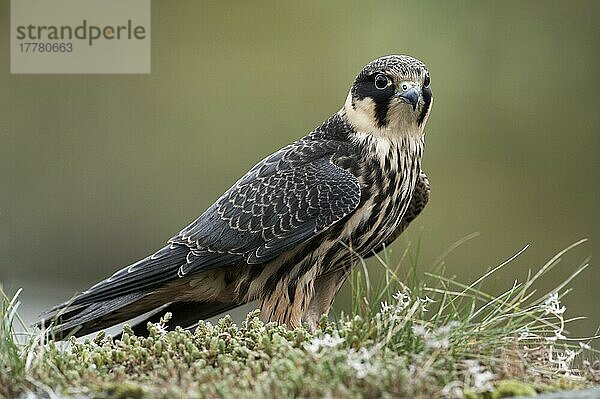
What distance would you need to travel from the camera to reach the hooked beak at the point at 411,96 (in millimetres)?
3891

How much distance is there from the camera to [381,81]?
13.2ft

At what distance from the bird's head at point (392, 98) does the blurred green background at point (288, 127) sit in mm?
3666

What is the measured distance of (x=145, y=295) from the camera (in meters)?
3.88

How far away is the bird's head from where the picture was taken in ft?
12.9

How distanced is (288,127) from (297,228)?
4.82 m

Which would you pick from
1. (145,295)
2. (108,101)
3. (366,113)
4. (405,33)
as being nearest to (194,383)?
(145,295)

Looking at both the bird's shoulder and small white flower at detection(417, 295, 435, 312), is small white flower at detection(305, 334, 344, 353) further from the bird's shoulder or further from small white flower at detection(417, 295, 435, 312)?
the bird's shoulder

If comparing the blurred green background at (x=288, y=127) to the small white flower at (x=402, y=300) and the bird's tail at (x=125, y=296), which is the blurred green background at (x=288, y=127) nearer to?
the bird's tail at (x=125, y=296)

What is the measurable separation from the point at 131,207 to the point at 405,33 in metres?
3.07

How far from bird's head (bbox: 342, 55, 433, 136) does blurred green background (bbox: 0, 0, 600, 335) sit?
3.67m

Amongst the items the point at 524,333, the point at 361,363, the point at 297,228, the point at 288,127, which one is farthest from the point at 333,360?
the point at 288,127

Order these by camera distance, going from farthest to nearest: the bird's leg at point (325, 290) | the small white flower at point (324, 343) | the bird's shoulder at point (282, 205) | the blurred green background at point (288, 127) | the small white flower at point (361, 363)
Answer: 1. the blurred green background at point (288, 127)
2. the bird's leg at point (325, 290)
3. the bird's shoulder at point (282, 205)
4. the small white flower at point (324, 343)
5. the small white flower at point (361, 363)

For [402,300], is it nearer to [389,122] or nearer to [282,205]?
[282,205]

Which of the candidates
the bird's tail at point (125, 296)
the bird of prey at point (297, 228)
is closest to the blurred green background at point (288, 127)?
the bird of prey at point (297, 228)
